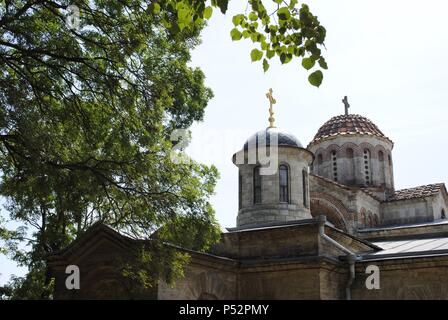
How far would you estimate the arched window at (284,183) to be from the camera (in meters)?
16.7

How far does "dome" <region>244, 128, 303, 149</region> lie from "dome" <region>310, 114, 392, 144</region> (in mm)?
8594

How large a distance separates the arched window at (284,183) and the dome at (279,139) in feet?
2.44

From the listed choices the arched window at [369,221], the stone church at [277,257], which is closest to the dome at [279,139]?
the stone church at [277,257]

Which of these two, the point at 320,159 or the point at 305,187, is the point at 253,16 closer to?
the point at 305,187

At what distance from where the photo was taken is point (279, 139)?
17.1 meters

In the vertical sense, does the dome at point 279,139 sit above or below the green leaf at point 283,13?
above

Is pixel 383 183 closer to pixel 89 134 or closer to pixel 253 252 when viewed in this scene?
pixel 253 252

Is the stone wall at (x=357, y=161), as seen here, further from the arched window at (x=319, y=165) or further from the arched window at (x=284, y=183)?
the arched window at (x=284, y=183)

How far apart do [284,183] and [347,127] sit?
391 inches

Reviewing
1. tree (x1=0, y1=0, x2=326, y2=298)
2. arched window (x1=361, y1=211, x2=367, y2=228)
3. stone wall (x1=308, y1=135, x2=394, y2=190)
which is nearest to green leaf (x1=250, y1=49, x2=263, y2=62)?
tree (x1=0, y1=0, x2=326, y2=298)
